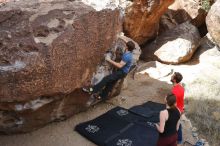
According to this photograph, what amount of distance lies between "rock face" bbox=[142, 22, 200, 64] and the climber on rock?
184 inches

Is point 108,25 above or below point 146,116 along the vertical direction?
above

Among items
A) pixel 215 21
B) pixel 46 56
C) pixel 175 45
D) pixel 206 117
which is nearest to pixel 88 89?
pixel 46 56

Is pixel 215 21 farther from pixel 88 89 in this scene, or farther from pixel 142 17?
pixel 88 89

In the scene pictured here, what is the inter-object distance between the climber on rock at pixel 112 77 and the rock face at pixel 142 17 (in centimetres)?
391

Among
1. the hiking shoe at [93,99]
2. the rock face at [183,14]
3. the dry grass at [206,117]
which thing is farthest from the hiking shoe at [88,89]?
the rock face at [183,14]

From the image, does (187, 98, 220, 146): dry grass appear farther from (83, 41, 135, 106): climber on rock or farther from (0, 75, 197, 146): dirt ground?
(83, 41, 135, 106): climber on rock

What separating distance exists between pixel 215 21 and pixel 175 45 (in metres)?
1.55

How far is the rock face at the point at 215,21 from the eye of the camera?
13.0 m

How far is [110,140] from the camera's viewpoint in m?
8.02

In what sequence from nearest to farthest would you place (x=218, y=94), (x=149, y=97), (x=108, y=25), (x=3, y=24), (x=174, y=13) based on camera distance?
1. (x=3, y=24)
2. (x=108, y=25)
3. (x=149, y=97)
4. (x=218, y=94)
5. (x=174, y=13)

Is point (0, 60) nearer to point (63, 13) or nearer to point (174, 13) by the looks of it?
point (63, 13)

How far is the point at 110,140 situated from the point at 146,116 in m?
1.40

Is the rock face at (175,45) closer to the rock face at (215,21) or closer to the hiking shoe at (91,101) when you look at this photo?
the rock face at (215,21)

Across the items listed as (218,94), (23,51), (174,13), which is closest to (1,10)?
(23,51)
